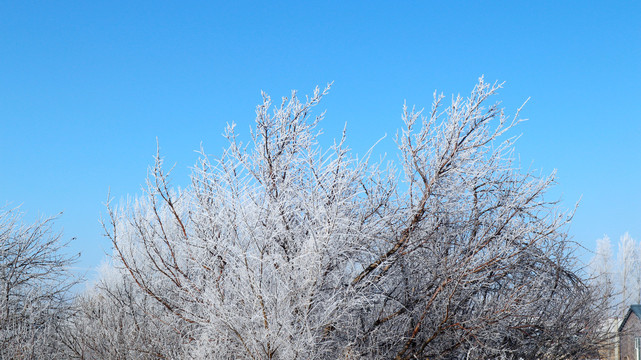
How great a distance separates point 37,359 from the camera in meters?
9.26

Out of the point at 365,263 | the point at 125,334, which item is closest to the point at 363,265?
the point at 365,263

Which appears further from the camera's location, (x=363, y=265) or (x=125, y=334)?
(x=125, y=334)

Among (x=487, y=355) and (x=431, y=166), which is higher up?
(x=431, y=166)

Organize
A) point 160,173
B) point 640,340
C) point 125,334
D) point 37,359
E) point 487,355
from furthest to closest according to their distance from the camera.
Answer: point 640,340, point 125,334, point 37,359, point 487,355, point 160,173

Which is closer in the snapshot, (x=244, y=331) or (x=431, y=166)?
(x=244, y=331)

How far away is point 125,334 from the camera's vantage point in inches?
389

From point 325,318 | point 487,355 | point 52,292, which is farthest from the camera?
point 52,292

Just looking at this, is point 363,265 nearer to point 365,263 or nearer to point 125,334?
point 365,263

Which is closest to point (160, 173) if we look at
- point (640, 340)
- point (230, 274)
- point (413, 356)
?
point (230, 274)

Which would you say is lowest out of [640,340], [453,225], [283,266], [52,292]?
[283,266]

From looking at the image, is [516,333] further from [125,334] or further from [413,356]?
[125,334]

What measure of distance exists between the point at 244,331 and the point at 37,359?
542 centimetres

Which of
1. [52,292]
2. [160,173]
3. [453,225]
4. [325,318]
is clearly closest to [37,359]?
[52,292]

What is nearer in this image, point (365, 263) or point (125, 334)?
point (365, 263)
